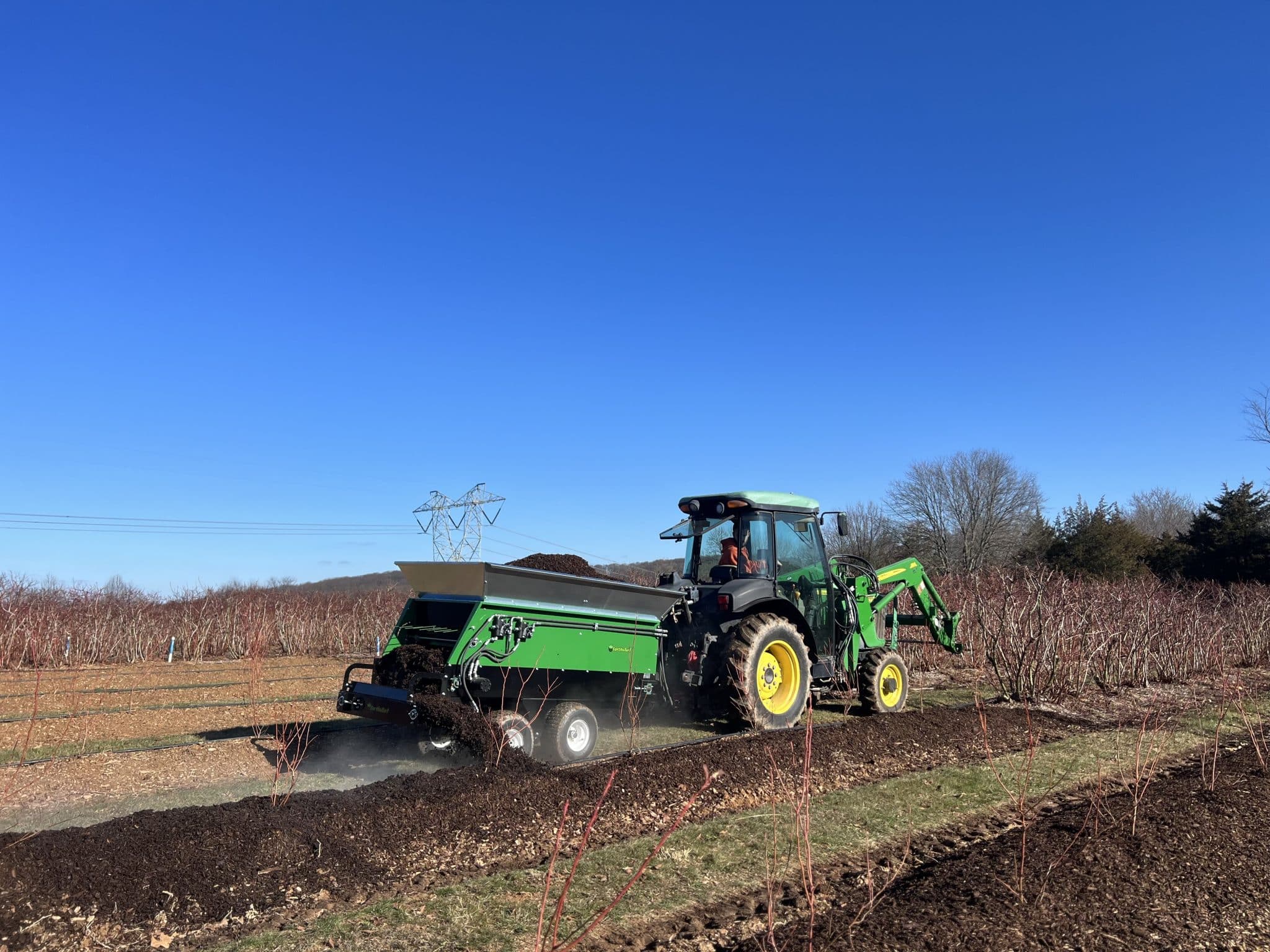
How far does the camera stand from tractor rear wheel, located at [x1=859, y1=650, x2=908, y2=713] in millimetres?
9930

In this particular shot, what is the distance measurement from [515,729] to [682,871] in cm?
250

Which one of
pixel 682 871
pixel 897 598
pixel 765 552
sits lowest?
pixel 682 871

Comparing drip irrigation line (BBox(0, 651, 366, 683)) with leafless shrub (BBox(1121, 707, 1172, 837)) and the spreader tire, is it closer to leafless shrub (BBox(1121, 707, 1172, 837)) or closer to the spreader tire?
the spreader tire

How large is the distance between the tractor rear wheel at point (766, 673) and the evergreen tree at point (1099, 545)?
22083 millimetres

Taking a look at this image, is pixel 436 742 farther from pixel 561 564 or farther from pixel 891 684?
pixel 891 684

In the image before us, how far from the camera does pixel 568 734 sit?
7281 mm

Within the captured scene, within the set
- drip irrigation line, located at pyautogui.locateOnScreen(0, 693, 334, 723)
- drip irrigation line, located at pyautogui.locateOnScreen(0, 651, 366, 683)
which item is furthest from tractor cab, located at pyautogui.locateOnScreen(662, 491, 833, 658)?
drip irrigation line, located at pyautogui.locateOnScreen(0, 651, 366, 683)

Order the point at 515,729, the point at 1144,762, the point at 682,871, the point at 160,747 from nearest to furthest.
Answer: the point at 682,871
the point at 515,729
the point at 1144,762
the point at 160,747

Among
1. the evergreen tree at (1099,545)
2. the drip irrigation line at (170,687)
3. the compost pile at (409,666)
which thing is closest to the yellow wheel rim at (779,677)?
the compost pile at (409,666)

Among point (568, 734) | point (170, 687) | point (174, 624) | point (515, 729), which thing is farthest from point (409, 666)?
point (174, 624)

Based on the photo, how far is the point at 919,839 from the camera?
5.16 m

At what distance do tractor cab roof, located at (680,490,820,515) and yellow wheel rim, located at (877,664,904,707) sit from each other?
2.23 m

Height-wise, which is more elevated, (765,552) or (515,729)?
(765,552)

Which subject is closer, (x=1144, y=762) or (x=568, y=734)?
(x=1144, y=762)
